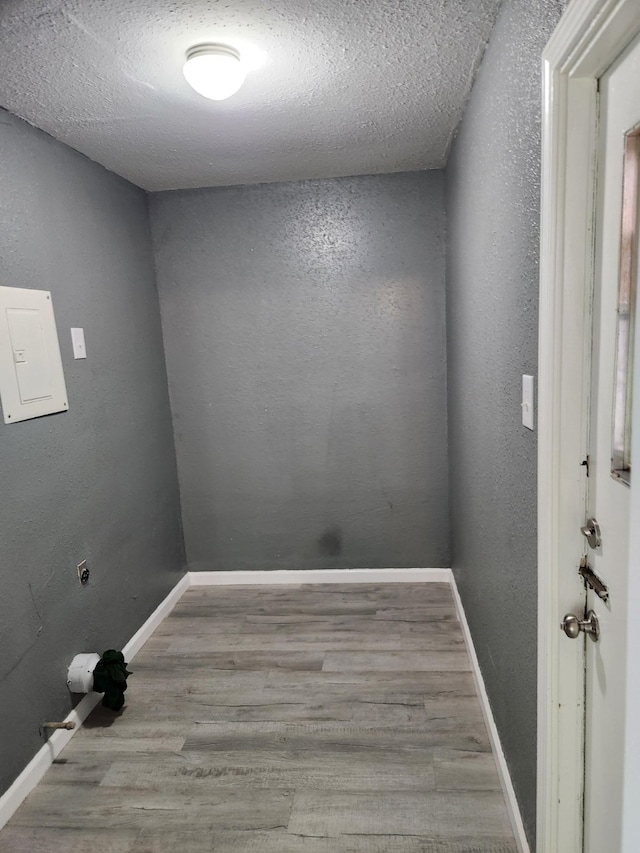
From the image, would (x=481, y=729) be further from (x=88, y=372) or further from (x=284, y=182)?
(x=284, y=182)

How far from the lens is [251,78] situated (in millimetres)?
1692

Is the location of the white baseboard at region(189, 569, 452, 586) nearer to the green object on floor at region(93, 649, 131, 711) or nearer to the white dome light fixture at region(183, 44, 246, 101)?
the green object on floor at region(93, 649, 131, 711)

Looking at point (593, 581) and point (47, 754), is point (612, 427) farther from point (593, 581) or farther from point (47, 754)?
point (47, 754)

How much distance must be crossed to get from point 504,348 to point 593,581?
27.5 inches

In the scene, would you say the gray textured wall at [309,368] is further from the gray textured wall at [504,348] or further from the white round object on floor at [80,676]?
the white round object on floor at [80,676]

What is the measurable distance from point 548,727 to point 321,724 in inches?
42.5

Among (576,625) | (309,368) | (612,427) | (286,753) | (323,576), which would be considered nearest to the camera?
(612,427)

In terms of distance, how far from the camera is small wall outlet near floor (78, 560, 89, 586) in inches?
83.8

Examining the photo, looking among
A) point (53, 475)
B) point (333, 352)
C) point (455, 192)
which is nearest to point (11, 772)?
point (53, 475)

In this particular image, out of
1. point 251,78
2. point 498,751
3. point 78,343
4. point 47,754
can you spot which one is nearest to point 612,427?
point 498,751

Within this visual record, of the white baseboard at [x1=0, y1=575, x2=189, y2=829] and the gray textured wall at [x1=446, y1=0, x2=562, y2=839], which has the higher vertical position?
the gray textured wall at [x1=446, y1=0, x2=562, y2=839]

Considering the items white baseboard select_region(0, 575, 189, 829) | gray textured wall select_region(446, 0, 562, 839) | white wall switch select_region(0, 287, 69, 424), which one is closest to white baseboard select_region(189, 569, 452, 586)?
white baseboard select_region(0, 575, 189, 829)

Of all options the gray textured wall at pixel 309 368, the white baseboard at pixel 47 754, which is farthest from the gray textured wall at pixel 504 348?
the white baseboard at pixel 47 754

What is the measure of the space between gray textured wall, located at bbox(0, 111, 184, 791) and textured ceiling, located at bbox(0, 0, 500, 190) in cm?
25
